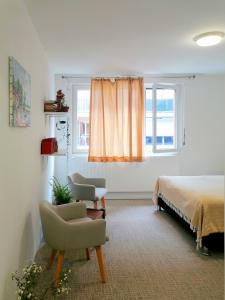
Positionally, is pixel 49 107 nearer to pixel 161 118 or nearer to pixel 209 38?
pixel 209 38

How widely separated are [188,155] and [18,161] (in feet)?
13.9

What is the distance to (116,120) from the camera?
5461 millimetres

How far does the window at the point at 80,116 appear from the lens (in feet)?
18.4

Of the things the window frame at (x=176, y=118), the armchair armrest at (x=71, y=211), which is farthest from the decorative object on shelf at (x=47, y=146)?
the window frame at (x=176, y=118)

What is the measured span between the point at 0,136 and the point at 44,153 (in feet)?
5.55

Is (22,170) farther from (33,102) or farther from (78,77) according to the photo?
(78,77)

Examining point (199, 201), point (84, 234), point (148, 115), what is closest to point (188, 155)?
point (148, 115)

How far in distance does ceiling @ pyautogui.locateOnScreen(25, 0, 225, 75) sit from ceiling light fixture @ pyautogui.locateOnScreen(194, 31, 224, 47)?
0.27 feet

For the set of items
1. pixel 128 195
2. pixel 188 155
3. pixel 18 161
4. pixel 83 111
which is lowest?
pixel 128 195

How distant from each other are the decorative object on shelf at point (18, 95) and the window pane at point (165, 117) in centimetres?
362

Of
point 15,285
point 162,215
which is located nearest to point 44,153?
point 15,285

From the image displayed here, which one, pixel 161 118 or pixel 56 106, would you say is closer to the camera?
pixel 56 106

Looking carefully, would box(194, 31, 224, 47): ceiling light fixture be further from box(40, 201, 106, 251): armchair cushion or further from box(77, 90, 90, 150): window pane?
box(77, 90, 90, 150): window pane

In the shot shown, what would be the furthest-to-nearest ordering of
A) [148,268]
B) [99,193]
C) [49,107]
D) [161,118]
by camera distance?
[161,118], [99,193], [49,107], [148,268]
